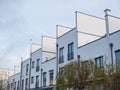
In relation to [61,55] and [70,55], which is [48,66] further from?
[70,55]

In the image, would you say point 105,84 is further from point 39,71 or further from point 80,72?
point 39,71

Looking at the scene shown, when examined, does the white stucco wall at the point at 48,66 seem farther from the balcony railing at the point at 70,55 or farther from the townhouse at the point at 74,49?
the balcony railing at the point at 70,55

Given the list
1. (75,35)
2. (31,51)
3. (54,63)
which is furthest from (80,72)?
(31,51)

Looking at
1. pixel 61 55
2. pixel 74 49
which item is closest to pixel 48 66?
pixel 61 55

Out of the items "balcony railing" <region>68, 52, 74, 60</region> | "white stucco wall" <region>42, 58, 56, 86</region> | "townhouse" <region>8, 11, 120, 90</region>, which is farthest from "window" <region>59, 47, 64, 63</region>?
"balcony railing" <region>68, 52, 74, 60</region>

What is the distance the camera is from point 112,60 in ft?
73.9

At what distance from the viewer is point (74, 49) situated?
2881 centimetres

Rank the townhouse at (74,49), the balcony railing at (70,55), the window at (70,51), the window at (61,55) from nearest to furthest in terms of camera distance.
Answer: the townhouse at (74,49) < the balcony railing at (70,55) < the window at (70,51) < the window at (61,55)

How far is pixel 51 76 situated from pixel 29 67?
10.4 metres

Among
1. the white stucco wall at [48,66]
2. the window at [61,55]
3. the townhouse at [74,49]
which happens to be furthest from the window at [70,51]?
the white stucco wall at [48,66]

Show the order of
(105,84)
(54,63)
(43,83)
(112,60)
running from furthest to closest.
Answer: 1. (43,83)
2. (54,63)
3. (112,60)
4. (105,84)

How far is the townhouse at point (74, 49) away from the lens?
76.6 feet

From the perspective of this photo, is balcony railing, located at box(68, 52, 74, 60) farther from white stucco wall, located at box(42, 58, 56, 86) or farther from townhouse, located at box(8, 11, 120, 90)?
white stucco wall, located at box(42, 58, 56, 86)

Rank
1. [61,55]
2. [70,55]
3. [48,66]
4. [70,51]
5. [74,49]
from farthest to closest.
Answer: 1. [48,66]
2. [61,55]
3. [70,51]
4. [70,55]
5. [74,49]
